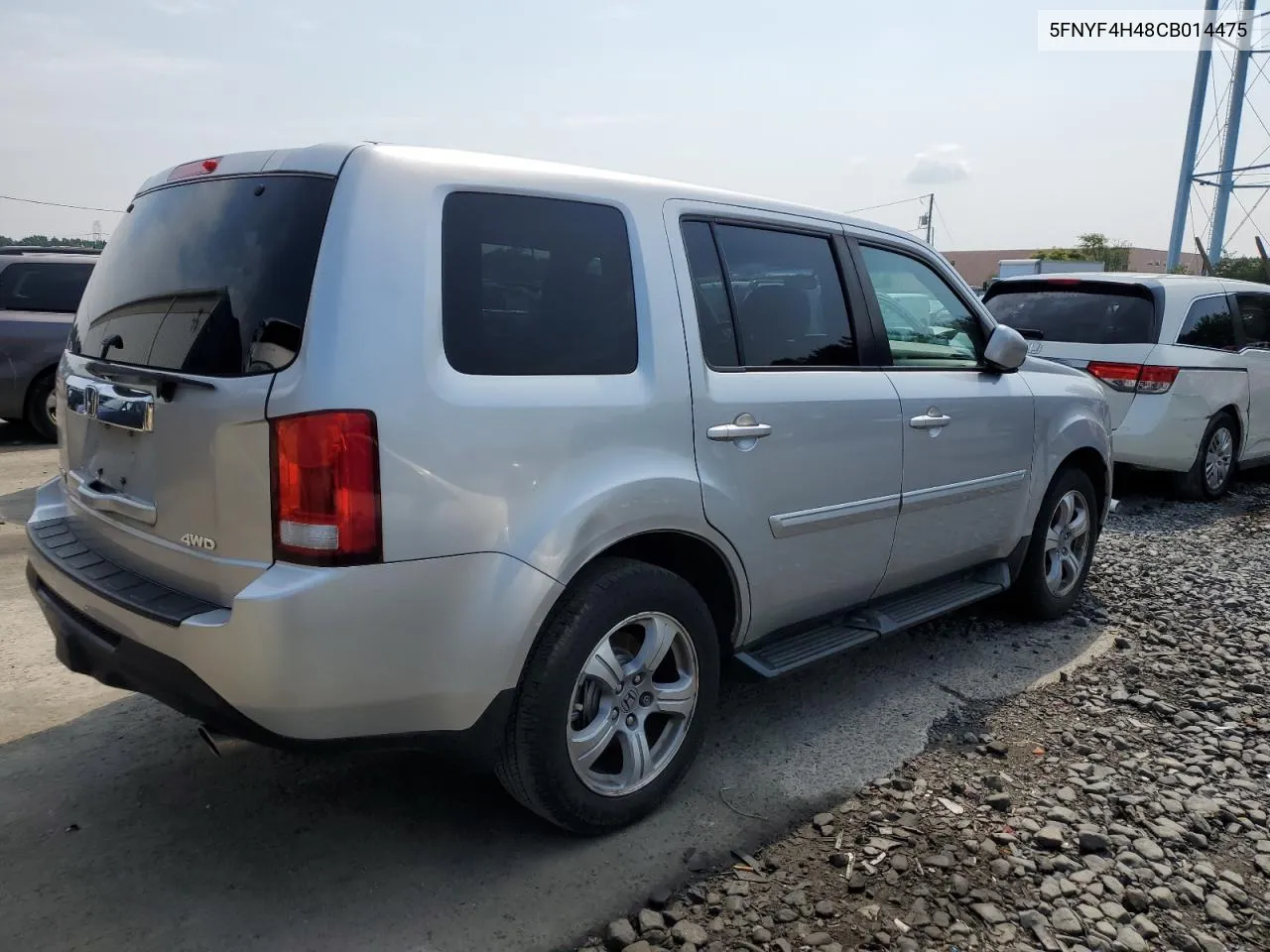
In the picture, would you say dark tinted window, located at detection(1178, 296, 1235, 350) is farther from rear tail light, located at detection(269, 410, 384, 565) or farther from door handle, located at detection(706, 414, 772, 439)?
rear tail light, located at detection(269, 410, 384, 565)

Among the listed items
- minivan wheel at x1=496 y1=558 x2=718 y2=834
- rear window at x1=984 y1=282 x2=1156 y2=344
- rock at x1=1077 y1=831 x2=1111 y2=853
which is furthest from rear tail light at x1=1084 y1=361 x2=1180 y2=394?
minivan wheel at x1=496 y1=558 x2=718 y2=834

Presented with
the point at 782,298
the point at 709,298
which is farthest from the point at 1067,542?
the point at 709,298

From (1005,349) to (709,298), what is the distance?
1.67 meters

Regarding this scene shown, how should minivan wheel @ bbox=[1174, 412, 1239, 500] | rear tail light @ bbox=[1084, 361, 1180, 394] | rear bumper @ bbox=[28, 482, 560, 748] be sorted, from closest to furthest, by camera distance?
rear bumper @ bbox=[28, 482, 560, 748], rear tail light @ bbox=[1084, 361, 1180, 394], minivan wheel @ bbox=[1174, 412, 1239, 500]

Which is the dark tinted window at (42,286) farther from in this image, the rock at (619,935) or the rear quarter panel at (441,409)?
the rock at (619,935)

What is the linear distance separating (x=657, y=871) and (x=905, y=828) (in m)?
0.78

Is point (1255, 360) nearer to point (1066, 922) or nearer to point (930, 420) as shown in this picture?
point (930, 420)

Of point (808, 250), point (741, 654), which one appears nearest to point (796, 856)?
point (741, 654)

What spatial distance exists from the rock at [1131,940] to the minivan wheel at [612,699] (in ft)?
4.06

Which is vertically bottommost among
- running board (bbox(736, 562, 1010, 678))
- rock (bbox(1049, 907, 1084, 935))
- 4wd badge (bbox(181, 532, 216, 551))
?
rock (bbox(1049, 907, 1084, 935))

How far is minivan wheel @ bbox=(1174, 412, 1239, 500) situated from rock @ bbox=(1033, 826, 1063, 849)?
5.72m

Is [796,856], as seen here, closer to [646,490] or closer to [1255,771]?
[646,490]

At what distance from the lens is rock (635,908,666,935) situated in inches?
98.0

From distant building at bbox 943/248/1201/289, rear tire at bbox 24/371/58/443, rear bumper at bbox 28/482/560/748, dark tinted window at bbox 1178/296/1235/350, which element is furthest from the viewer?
distant building at bbox 943/248/1201/289
